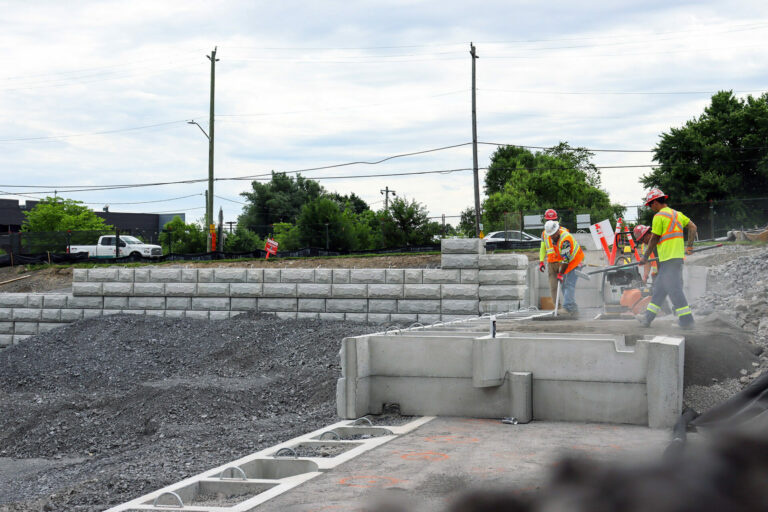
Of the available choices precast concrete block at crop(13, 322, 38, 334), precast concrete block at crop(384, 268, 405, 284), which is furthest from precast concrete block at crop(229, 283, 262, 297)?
precast concrete block at crop(13, 322, 38, 334)

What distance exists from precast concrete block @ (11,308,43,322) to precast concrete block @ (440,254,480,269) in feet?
36.8

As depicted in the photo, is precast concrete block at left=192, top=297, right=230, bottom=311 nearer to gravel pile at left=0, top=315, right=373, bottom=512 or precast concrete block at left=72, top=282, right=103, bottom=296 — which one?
gravel pile at left=0, top=315, right=373, bottom=512

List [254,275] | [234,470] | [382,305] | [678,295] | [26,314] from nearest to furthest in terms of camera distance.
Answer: [234,470] → [678,295] → [382,305] → [254,275] → [26,314]

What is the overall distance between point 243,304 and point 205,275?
3.99ft

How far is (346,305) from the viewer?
692 inches

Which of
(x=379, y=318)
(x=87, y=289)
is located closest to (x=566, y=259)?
(x=379, y=318)

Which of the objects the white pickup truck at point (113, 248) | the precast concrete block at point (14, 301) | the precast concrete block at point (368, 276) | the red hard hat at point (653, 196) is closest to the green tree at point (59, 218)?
the white pickup truck at point (113, 248)

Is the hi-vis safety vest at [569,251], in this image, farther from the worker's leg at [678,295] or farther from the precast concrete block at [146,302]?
the precast concrete block at [146,302]

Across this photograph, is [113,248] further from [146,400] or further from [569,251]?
[569,251]

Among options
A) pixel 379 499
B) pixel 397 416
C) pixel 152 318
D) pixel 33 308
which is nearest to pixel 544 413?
pixel 397 416

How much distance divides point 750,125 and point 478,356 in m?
48.5

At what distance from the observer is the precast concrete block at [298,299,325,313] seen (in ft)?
58.4

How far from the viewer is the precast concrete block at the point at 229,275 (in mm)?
18438

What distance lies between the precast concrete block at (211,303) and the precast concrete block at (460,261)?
18.5ft
